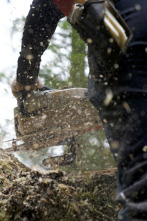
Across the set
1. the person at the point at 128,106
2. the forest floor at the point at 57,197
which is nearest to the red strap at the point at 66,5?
the person at the point at 128,106

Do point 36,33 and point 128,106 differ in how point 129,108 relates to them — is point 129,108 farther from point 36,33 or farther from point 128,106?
point 36,33

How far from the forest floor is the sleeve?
880mm

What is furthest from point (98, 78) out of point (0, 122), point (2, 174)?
point (0, 122)

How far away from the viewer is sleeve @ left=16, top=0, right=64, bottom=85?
1.60m

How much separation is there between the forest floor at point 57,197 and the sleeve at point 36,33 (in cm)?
88

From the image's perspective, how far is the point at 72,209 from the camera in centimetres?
121

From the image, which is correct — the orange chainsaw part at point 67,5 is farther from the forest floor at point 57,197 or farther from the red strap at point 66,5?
the forest floor at point 57,197

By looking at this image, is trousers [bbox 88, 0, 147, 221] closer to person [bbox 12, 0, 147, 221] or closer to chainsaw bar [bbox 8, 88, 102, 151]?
person [bbox 12, 0, 147, 221]

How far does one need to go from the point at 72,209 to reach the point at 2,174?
27.0 inches

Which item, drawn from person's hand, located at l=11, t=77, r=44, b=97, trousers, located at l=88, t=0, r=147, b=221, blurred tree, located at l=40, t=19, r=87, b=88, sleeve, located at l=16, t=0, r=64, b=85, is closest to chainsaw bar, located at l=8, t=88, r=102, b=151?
person's hand, located at l=11, t=77, r=44, b=97

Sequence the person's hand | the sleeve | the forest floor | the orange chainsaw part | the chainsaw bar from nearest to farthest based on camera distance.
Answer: the orange chainsaw part → the forest floor → the sleeve → the person's hand → the chainsaw bar

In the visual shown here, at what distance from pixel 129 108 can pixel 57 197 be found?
627 mm

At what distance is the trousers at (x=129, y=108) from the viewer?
732mm

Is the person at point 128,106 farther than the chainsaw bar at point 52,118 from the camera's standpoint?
No
